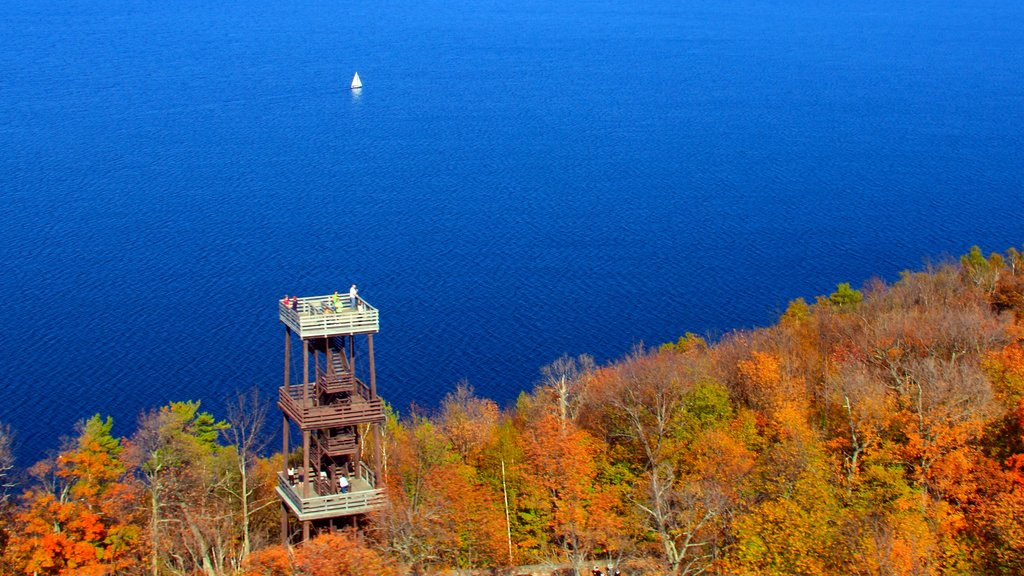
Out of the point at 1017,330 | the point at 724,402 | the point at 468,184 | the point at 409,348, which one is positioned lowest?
the point at 724,402

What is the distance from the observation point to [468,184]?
326 ft

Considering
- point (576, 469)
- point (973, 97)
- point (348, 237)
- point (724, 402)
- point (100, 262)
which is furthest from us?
point (973, 97)

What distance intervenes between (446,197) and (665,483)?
63560 mm

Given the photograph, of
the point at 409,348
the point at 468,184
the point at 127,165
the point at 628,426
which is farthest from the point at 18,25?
the point at 628,426

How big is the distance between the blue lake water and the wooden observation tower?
25.0 metres

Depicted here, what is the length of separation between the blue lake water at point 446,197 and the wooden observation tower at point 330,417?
25005 millimetres

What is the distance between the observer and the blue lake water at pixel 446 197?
68625mm

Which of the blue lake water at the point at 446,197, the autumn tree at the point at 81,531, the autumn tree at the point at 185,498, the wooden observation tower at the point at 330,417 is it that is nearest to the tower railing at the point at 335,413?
the wooden observation tower at the point at 330,417

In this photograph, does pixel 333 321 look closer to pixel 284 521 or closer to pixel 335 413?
pixel 335 413

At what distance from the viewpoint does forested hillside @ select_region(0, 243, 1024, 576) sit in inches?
1199

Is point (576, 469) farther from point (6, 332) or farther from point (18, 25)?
point (18, 25)

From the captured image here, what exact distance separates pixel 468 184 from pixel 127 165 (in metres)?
29.0

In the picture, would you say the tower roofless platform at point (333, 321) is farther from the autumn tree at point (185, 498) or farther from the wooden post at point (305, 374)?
the autumn tree at point (185, 498)

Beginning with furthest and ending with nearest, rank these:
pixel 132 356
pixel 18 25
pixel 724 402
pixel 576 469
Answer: pixel 18 25, pixel 132 356, pixel 724 402, pixel 576 469
